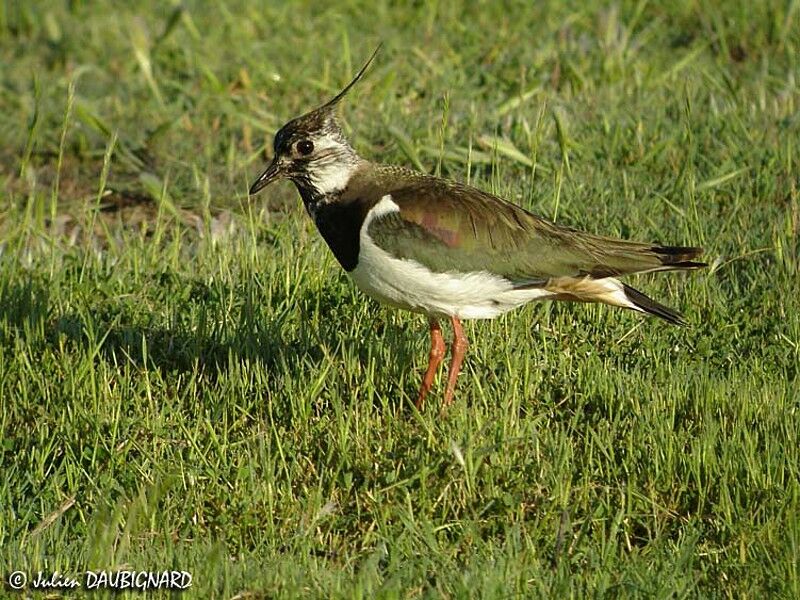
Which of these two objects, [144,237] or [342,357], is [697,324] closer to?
[342,357]

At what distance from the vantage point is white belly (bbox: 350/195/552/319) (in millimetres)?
5141

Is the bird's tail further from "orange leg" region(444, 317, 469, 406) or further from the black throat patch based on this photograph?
the black throat patch

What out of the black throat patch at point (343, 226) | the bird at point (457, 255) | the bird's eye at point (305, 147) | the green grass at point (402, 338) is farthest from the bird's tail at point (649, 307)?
the bird's eye at point (305, 147)

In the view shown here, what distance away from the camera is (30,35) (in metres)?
9.61

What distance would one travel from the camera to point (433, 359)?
5.46 metres

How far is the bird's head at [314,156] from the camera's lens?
5.60 meters

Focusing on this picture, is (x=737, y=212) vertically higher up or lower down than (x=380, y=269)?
lower down

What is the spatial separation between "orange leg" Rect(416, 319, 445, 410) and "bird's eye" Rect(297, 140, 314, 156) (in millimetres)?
876

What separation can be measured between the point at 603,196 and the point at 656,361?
1.54 m

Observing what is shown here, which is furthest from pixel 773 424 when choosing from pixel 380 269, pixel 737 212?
pixel 737 212

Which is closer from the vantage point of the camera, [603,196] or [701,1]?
[603,196]

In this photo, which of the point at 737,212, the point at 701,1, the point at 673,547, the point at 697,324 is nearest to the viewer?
the point at 673,547

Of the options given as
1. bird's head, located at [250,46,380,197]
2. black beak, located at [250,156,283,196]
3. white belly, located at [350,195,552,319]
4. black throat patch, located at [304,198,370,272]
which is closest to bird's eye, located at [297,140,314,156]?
bird's head, located at [250,46,380,197]

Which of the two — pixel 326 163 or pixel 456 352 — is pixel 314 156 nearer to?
pixel 326 163
